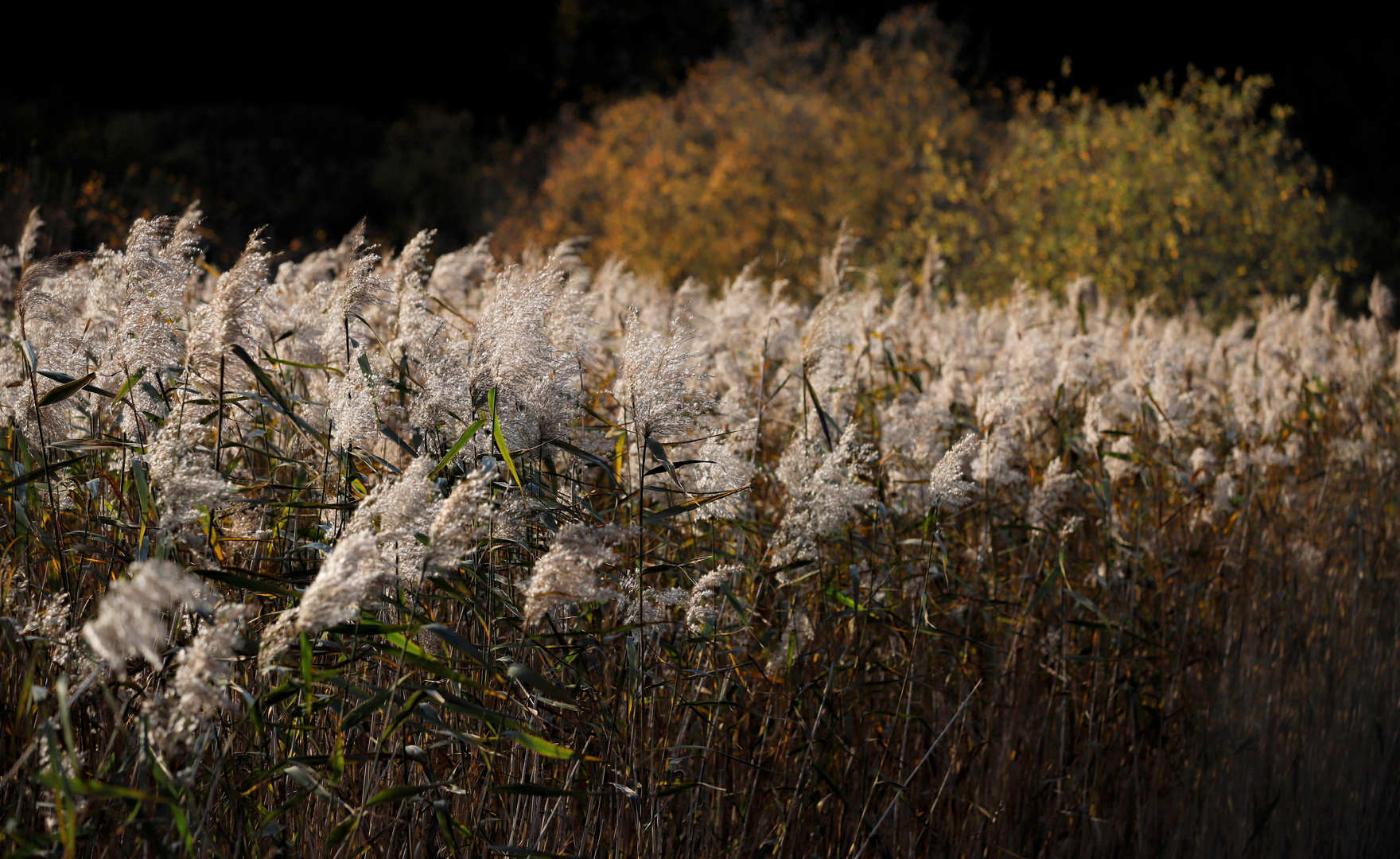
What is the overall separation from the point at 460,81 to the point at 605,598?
22.5 metres

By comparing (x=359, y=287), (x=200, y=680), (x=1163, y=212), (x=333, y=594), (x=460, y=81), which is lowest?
(x=200, y=680)

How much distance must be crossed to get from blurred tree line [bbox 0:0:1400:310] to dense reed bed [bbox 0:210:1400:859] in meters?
2.14

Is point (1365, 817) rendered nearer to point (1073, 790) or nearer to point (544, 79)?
point (1073, 790)

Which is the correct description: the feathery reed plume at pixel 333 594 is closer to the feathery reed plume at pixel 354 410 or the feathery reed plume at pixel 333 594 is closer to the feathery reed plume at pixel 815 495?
the feathery reed plume at pixel 354 410

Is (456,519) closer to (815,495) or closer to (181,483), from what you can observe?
(181,483)

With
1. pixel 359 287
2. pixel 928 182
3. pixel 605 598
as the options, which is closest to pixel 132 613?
pixel 605 598

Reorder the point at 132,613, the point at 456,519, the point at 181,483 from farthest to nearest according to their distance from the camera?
1. the point at 181,483
2. the point at 456,519
3. the point at 132,613

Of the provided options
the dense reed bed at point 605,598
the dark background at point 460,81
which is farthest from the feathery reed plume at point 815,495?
the dark background at point 460,81

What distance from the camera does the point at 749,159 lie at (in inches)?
516

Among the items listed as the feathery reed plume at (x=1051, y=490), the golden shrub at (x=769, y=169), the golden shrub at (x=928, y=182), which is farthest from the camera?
the golden shrub at (x=769, y=169)

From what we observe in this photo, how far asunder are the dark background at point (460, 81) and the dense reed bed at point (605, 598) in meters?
12.1

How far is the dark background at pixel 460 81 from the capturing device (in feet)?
54.1

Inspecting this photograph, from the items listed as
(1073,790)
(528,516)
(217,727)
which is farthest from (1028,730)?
(217,727)

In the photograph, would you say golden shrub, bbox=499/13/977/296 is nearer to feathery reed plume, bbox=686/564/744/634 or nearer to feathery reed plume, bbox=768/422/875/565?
feathery reed plume, bbox=768/422/875/565
